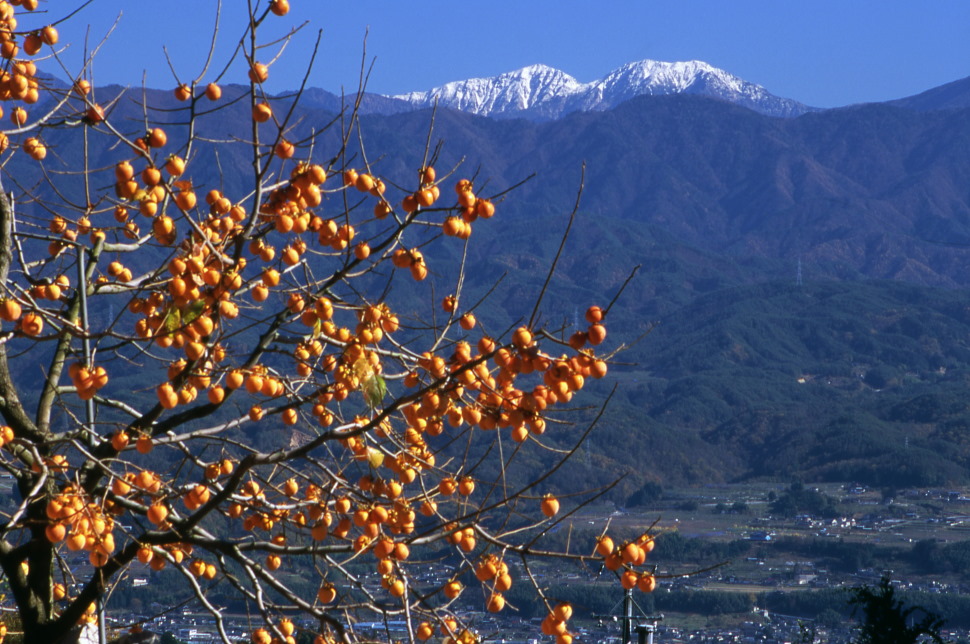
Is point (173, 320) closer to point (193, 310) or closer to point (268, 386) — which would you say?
point (193, 310)

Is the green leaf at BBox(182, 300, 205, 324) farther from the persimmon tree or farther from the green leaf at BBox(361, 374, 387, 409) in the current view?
the green leaf at BBox(361, 374, 387, 409)

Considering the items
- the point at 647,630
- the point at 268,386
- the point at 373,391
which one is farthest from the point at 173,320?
the point at 647,630

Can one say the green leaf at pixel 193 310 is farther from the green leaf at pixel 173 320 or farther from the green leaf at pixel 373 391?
the green leaf at pixel 373 391

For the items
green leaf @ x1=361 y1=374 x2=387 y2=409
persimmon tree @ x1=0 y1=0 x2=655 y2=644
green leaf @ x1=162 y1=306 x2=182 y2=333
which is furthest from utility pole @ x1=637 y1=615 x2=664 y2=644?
green leaf @ x1=162 y1=306 x2=182 y2=333

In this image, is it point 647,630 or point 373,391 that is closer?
point 373,391

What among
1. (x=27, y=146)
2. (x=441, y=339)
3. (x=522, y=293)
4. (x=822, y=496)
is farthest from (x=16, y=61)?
(x=522, y=293)

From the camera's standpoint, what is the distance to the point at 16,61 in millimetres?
4469

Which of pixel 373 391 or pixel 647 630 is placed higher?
pixel 373 391

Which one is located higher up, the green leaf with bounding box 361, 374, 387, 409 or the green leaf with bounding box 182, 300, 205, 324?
the green leaf with bounding box 182, 300, 205, 324

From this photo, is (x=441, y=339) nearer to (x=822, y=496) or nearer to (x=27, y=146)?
(x=27, y=146)

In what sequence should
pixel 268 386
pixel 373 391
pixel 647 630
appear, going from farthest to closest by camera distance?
pixel 647 630 → pixel 268 386 → pixel 373 391

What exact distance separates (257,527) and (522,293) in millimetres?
158296

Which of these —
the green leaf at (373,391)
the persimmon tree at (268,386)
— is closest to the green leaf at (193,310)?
the persimmon tree at (268,386)

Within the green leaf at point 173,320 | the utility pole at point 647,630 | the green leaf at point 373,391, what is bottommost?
the utility pole at point 647,630
